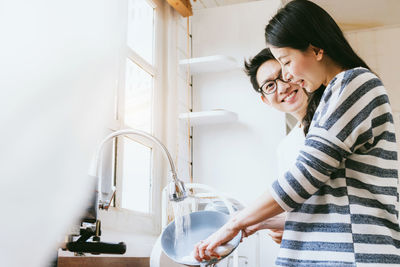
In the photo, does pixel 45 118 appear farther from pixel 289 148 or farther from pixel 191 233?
pixel 289 148

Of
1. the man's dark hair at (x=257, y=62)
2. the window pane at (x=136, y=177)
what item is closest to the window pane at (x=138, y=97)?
the window pane at (x=136, y=177)

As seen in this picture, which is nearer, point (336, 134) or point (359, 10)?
point (336, 134)

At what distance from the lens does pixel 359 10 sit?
3373 millimetres

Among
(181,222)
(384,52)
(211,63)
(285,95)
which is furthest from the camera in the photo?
(384,52)

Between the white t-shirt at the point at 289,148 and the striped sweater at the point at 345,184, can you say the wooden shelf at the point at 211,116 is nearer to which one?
the white t-shirt at the point at 289,148

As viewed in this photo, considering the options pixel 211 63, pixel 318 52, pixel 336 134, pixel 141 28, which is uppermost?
pixel 141 28

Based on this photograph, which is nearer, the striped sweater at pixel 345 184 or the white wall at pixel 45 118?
the striped sweater at pixel 345 184

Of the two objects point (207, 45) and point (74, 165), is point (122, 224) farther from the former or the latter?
point (207, 45)

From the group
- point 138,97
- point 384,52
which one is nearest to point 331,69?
point 138,97

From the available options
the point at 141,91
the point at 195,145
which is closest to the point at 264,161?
the point at 195,145

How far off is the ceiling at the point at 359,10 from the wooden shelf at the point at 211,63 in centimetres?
48

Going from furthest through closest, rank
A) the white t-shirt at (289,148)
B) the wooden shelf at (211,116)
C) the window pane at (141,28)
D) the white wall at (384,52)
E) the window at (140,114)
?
the white wall at (384,52) → the wooden shelf at (211,116) → the window pane at (141,28) → the white t-shirt at (289,148) → the window at (140,114)

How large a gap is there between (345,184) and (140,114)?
4.95 feet

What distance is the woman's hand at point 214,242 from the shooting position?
1.03m
